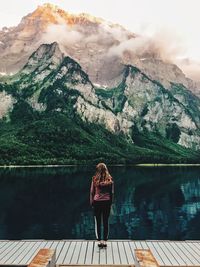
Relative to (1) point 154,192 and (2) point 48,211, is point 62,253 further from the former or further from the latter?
(1) point 154,192

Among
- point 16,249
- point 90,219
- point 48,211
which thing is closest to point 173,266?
point 16,249

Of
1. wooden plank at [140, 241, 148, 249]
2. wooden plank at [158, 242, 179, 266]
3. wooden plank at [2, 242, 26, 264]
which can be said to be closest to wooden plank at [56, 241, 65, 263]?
wooden plank at [2, 242, 26, 264]

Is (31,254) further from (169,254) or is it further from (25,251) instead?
(169,254)

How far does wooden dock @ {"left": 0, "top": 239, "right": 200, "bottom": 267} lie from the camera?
2145cm

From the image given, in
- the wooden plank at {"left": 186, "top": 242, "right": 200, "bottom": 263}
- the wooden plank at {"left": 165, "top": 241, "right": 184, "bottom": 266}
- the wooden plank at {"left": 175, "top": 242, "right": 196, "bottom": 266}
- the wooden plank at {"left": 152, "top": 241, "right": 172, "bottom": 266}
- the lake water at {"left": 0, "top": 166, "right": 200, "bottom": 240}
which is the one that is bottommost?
the lake water at {"left": 0, "top": 166, "right": 200, "bottom": 240}

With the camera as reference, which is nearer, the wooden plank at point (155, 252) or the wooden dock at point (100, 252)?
the wooden dock at point (100, 252)

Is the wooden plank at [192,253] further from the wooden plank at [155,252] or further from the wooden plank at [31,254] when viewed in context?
the wooden plank at [31,254]

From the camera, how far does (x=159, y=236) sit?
186 feet

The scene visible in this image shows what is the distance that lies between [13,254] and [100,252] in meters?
5.10

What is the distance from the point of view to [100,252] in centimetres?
2366

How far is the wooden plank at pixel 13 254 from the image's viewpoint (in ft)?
71.8

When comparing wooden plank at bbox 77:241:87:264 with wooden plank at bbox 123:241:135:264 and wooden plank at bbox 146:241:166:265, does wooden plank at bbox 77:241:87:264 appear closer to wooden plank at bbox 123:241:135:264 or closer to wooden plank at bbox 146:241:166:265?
wooden plank at bbox 123:241:135:264

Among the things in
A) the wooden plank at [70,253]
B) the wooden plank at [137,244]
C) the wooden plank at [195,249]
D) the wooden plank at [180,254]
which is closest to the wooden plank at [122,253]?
the wooden plank at [137,244]

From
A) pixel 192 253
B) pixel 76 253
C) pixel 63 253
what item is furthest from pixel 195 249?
pixel 63 253
